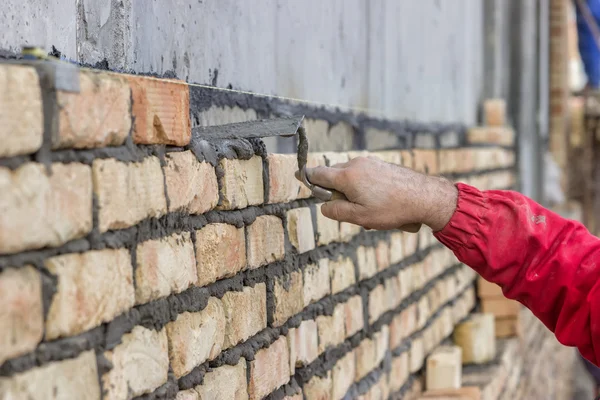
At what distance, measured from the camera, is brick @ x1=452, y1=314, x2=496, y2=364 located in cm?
338

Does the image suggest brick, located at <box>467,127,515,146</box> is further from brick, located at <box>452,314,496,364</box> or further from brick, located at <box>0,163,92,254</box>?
brick, located at <box>0,163,92,254</box>

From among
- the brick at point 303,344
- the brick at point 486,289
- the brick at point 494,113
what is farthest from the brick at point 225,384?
the brick at point 494,113

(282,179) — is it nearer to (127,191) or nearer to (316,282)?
(316,282)

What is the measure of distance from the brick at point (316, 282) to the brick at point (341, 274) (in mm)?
32

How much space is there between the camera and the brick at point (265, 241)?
1.61 meters

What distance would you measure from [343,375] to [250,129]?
0.84m

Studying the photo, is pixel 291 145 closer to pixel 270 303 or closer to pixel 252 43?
pixel 252 43

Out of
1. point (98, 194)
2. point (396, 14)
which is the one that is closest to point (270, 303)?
point (98, 194)

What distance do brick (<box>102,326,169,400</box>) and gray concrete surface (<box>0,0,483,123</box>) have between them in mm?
463

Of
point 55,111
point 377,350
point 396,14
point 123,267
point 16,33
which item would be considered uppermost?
point 396,14

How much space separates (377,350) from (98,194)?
1453mm

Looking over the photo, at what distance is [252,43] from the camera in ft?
6.17

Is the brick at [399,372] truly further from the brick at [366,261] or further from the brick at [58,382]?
the brick at [58,382]

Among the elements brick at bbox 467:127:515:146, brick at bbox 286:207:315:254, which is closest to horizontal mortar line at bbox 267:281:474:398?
brick at bbox 286:207:315:254
